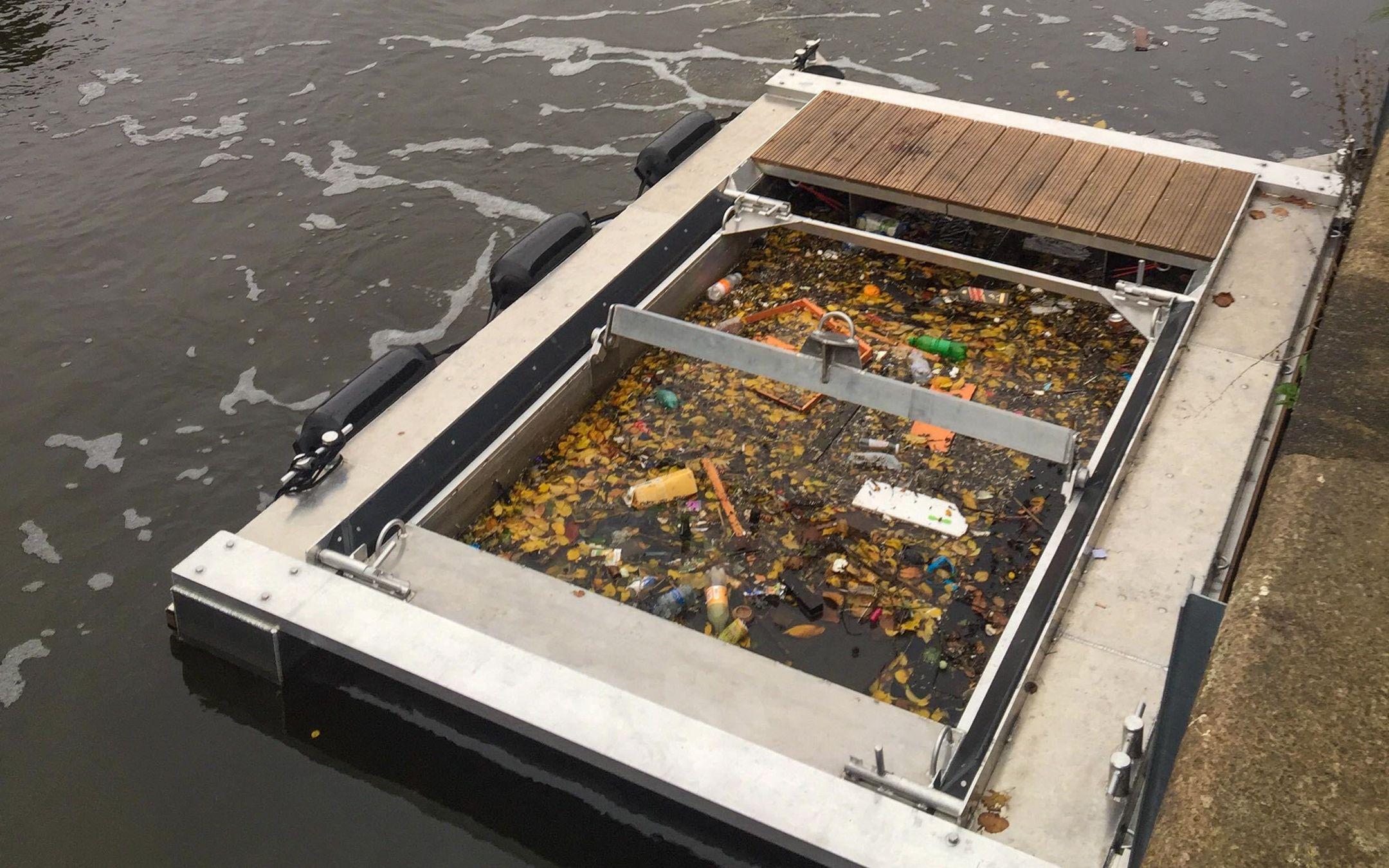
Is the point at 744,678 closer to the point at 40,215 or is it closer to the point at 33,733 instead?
the point at 33,733

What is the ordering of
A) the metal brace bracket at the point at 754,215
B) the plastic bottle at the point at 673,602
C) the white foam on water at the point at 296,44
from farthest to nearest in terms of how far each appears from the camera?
the white foam on water at the point at 296,44
the metal brace bracket at the point at 754,215
the plastic bottle at the point at 673,602

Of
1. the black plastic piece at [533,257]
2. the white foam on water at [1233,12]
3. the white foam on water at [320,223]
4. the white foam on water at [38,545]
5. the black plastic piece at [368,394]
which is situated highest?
the white foam on water at [1233,12]

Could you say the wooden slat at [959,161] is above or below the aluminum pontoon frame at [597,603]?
above

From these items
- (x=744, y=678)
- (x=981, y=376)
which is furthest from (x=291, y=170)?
(x=744, y=678)

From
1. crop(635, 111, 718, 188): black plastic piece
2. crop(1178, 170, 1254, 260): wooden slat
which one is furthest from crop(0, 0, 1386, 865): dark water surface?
crop(1178, 170, 1254, 260): wooden slat

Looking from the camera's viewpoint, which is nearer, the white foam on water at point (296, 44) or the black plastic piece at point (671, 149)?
the black plastic piece at point (671, 149)

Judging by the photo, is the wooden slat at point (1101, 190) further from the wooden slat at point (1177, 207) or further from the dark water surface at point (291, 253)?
the dark water surface at point (291, 253)

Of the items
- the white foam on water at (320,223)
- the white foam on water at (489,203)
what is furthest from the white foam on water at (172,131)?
the white foam on water at (489,203)

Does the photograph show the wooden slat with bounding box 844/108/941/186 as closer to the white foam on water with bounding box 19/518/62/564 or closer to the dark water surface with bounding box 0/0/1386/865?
the dark water surface with bounding box 0/0/1386/865

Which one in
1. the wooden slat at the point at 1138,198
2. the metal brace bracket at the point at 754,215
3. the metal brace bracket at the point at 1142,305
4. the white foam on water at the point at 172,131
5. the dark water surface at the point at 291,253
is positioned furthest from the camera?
the white foam on water at the point at 172,131
